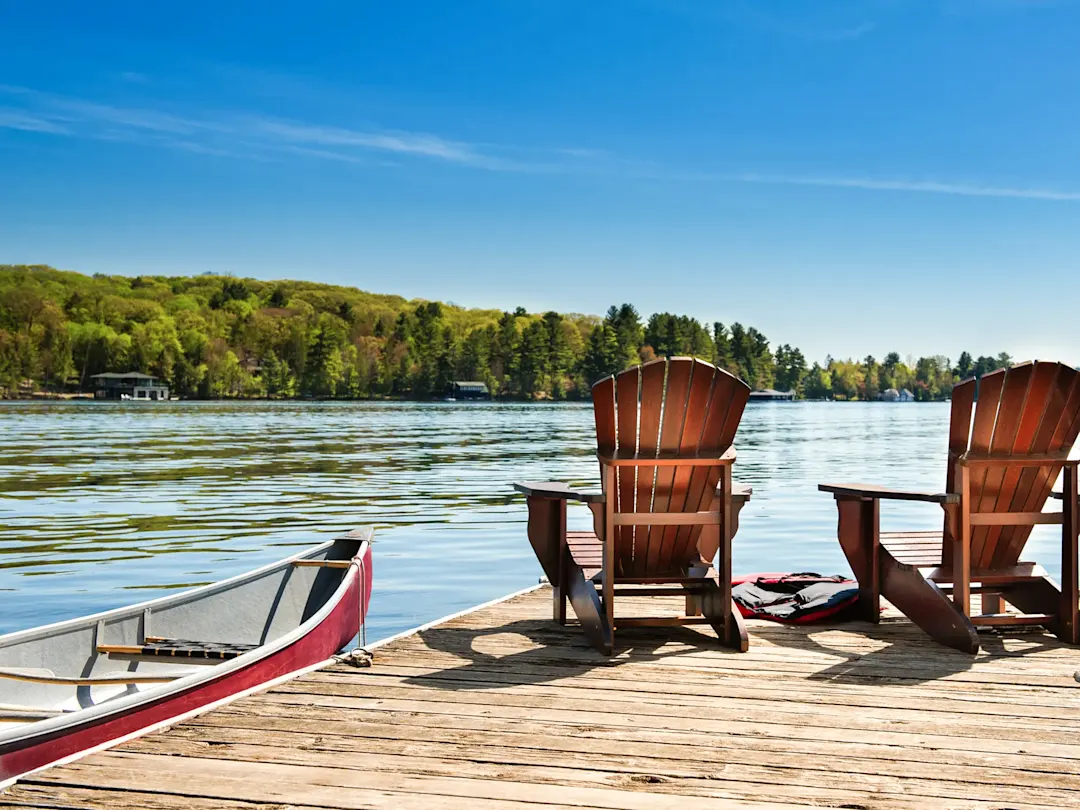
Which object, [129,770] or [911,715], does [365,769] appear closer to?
[129,770]

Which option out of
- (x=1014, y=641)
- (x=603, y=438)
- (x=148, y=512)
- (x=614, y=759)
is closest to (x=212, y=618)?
(x=603, y=438)

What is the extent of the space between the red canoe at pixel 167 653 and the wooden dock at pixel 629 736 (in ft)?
0.72

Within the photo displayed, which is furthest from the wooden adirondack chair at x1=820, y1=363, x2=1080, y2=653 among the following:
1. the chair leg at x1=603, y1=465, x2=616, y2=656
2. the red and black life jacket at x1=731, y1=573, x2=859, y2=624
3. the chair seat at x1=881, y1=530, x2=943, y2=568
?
the chair leg at x1=603, y1=465, x2=616, y2=656

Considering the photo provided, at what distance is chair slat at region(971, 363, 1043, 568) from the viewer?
14.6ft

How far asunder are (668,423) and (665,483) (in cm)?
28

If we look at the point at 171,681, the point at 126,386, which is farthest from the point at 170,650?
the point at 126,386

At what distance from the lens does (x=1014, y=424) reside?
4.46 m

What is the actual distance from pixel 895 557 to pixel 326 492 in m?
16.4

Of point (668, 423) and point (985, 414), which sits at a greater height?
point (985, 414)

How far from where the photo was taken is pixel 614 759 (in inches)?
118

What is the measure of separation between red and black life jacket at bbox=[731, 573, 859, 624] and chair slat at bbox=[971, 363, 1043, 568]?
0.94 meters

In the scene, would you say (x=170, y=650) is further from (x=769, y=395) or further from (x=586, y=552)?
(x=769, y=395)

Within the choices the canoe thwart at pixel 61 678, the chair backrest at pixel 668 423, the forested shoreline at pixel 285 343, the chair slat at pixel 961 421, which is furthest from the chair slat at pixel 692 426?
the forested shoreline at pixel 285 343

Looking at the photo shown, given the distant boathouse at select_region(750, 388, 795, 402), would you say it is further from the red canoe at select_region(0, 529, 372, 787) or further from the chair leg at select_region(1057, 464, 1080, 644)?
the chair leg at select_region(1057, 464, 1080, 644)
